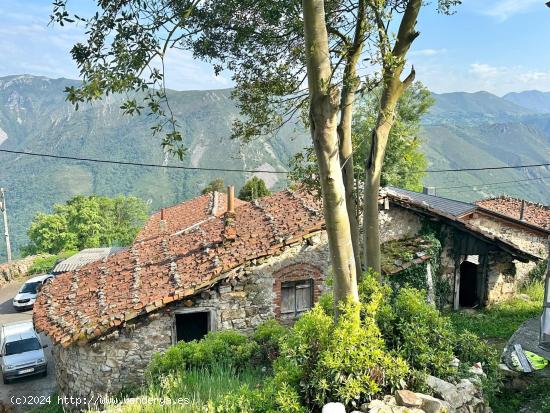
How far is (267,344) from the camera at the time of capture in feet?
32.2

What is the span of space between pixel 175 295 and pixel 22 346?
9.48 metres

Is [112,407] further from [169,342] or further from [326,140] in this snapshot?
[326,140]

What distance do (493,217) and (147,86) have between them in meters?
17.8

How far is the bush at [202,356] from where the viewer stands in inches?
369

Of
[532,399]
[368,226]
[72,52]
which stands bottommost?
[532,399]

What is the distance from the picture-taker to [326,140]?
224 inches

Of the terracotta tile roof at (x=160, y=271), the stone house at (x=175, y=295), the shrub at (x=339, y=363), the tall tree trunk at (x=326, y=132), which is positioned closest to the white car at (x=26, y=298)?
the terracotta tile roof at (x=160, y=271)

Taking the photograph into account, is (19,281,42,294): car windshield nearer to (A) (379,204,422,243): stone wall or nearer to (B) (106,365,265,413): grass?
(B) (106,365,265,413): grass

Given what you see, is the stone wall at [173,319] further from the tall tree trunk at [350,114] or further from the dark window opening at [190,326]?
the tall tree trunk at [350,114]

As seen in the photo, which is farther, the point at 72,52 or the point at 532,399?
the point at 532,399

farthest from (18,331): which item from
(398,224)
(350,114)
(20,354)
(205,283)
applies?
(350,114)

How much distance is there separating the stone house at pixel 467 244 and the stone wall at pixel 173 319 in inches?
142

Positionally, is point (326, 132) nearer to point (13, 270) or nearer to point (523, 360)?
point (523, 360)

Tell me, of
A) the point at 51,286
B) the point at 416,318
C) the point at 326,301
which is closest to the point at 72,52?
the point at 326,301
